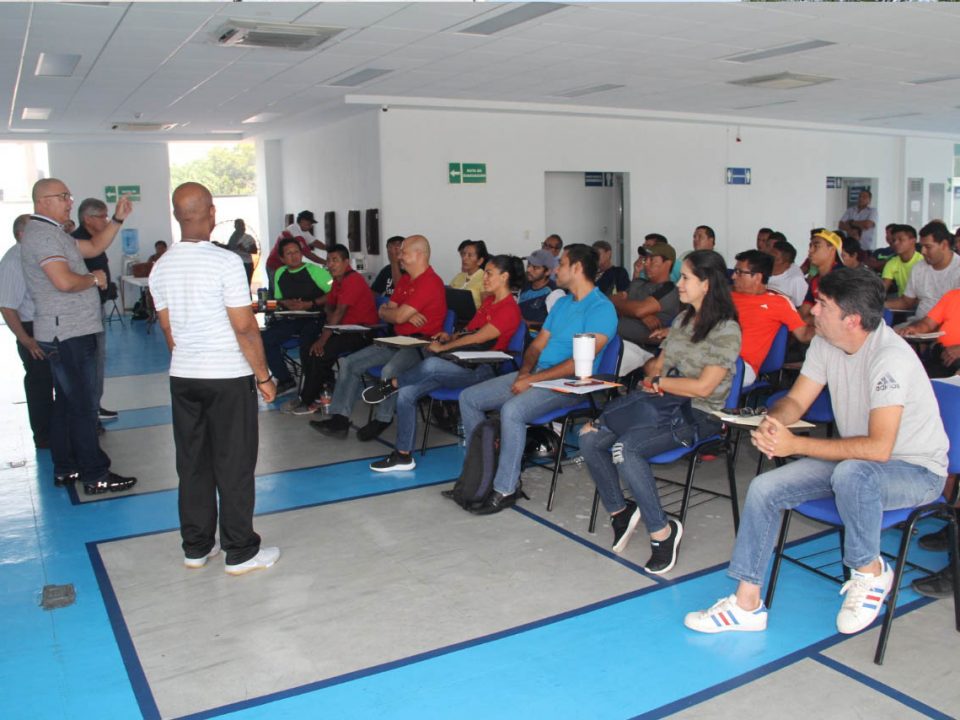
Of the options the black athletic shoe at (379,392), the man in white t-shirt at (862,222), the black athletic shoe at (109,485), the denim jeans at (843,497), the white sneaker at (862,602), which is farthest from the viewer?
the man in white t-shirt at (862,222)

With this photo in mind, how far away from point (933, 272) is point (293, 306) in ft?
16.3

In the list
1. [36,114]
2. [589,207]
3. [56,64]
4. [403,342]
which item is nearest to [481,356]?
[403,342]

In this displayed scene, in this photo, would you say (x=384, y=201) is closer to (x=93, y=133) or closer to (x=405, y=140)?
(x=405, y=140)

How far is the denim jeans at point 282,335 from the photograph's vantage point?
7199 millimetres

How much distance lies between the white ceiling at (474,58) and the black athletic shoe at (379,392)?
2.63 m

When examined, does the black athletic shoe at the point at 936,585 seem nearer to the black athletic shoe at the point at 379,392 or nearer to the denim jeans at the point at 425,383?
the denim jeans at the point at 425,383

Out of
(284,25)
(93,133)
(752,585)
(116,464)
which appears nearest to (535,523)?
(752,585)

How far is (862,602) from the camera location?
2881 millimetres

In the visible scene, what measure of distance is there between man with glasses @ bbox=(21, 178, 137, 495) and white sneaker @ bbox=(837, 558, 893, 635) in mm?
3681

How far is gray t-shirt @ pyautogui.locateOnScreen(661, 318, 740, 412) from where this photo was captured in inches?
142

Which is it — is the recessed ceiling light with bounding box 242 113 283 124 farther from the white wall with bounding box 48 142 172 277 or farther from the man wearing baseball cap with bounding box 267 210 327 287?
the white wall with bounding box 48 142 172 277

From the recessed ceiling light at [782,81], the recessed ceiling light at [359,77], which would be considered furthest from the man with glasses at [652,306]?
the recessed ceiling light at [782,81]

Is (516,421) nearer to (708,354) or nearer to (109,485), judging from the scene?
(708,354)

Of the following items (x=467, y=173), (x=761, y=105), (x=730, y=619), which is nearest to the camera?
(x=730, y=619)
